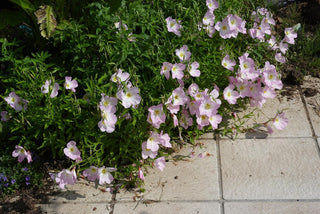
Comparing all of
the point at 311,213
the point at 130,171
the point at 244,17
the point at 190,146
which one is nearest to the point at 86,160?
the point at 130,171

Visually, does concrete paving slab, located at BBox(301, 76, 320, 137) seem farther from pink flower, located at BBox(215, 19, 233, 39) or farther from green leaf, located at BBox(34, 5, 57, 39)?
green leaf, located at BBox(34, 5, 57, 39)

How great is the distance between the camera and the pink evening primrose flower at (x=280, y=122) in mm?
3714

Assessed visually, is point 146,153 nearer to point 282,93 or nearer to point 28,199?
point 28,199

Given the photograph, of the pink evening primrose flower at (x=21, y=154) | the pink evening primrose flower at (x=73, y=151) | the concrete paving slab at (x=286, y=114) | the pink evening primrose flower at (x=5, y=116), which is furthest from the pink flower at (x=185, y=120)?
the pink evening primrose flower at (x=5, y=116)

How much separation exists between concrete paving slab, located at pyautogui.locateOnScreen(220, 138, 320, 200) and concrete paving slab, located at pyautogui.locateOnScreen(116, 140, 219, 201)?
10 centimetres

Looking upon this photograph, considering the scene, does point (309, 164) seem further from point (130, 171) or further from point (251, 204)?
point (130, 171)

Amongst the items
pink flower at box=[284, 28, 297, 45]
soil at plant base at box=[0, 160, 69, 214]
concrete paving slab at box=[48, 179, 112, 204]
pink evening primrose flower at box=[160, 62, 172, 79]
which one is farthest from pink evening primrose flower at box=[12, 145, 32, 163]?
pink flower at box=[284, 28, 297, 45]

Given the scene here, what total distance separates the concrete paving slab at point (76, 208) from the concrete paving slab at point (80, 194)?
41mm

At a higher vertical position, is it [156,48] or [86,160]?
[156,48]

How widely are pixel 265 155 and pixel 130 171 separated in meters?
1.14

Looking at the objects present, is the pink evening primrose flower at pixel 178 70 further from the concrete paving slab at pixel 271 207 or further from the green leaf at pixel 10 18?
the green leaf at pixel 10 18

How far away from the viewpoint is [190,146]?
3.72 m

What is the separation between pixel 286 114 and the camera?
398cm

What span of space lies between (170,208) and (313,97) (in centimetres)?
196
